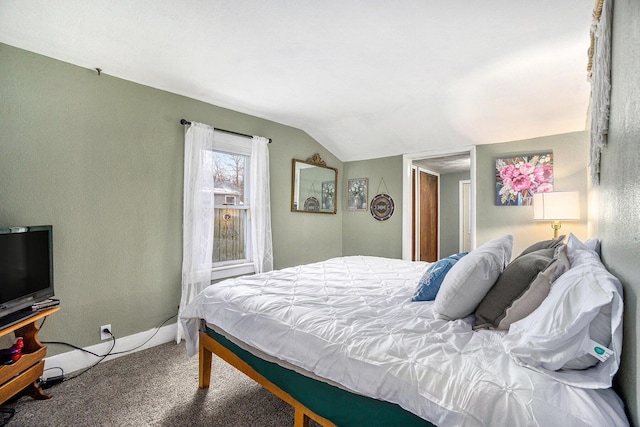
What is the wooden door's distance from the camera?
5.25 meters

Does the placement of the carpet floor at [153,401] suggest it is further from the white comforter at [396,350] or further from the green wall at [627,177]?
the green wall at [627,177]

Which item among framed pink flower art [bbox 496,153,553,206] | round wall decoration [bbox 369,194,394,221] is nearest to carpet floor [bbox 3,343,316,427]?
round wall decoration [bbox 369,194,394,221]

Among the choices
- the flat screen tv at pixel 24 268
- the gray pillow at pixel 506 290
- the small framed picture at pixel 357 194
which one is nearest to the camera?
the gray pillow at pixel 506 290

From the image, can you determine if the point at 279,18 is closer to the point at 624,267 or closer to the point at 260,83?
the point at 260,83

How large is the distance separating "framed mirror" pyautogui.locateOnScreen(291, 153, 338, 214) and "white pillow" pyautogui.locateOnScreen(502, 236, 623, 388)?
3325mm

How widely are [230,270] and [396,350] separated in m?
2.55

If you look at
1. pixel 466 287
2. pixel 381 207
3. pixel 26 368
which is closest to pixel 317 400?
pixel 466 287

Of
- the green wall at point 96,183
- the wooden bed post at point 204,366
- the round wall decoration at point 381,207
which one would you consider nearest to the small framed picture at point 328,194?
the round wall decoration at point 381,207

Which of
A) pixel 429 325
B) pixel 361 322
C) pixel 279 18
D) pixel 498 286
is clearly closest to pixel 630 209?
pixel 498 286

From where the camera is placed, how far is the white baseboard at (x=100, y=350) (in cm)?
229

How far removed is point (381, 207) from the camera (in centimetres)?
459

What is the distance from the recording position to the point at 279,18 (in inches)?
73.7

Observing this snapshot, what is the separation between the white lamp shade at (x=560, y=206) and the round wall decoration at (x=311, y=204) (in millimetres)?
2694

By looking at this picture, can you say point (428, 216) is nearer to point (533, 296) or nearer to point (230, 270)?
point (230, 270)
